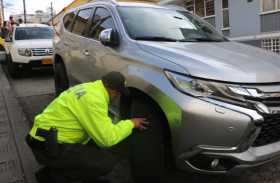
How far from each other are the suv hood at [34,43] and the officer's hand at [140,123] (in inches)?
311

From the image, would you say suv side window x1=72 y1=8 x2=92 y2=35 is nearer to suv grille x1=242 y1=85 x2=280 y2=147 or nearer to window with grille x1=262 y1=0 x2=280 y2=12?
suv grille x1=242 y1=85 x2=280 y2=147

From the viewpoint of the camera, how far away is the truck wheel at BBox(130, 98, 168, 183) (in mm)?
3391

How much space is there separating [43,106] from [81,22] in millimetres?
1812

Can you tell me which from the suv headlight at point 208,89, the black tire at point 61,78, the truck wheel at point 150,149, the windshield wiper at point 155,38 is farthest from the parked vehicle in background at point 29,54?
the suv headlight at point 208,89

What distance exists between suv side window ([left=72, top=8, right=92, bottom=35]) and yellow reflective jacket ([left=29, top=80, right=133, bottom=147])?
245cm

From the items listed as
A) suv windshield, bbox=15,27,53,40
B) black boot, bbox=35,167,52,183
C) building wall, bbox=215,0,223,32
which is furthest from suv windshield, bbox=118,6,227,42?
building wall, bbox=215,0,223,32

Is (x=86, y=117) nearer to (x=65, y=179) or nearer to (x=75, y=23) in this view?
(x=65, y=179)

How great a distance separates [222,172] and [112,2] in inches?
103

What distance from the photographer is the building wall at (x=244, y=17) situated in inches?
651

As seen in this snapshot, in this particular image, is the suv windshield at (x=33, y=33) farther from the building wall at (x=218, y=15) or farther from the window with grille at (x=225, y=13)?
the building wall at (x=218, y=15)

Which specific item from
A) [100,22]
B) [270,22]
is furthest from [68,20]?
[270,22]

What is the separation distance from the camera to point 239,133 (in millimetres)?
3045

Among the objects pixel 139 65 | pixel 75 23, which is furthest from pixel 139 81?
pixel 75 23

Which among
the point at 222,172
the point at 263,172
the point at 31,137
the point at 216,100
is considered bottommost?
the point at 263,172
